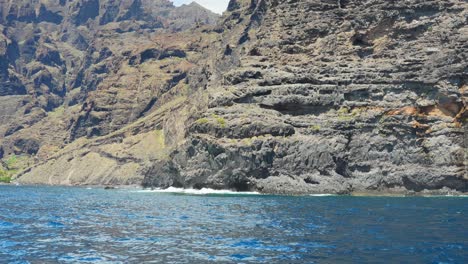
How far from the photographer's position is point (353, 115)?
454 ft

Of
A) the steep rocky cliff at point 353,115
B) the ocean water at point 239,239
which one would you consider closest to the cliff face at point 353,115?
the steep rocky cliff at point 353,115

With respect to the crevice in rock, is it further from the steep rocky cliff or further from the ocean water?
the ocean water

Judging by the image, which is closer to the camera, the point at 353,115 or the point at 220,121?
the point at 353,115

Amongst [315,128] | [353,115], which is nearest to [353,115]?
[353,115]

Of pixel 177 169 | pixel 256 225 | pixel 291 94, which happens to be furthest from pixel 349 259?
pixel 177 169

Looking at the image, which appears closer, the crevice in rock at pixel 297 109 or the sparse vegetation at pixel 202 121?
the crevice in rock at pixel 297 109

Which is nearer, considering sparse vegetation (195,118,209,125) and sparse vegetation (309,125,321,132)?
sparse vegetation (309,125,321,132)

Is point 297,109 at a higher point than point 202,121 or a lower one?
higher

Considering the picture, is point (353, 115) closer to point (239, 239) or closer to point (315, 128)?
point (315, 128)

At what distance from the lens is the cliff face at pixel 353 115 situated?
130125 mm

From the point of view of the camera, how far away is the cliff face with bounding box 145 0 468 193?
130125 mm

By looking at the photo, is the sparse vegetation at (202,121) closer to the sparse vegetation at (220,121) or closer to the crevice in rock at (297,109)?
the sparse vegetation at (220,121)

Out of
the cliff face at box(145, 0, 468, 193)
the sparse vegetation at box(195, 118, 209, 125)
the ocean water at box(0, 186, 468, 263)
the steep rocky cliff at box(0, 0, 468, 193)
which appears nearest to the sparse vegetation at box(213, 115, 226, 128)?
the cliff face at box(145, 0, 468, 193)

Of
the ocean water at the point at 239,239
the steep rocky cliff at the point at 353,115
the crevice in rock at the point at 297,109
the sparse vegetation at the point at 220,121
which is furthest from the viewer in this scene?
the sparse vegetation at the point at 220,121
